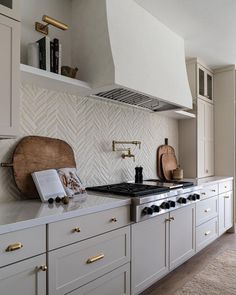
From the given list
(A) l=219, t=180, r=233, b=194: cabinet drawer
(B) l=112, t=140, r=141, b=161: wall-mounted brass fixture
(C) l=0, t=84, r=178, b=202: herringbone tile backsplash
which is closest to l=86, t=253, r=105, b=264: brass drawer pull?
(C) l=0, t=84, r=178, b=202: herringbone tile backsplash

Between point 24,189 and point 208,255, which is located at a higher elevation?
point 24,189

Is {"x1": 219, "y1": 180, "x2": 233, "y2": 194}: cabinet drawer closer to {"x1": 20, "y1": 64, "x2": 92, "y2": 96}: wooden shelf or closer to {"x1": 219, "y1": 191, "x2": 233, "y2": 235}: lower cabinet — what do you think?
{"x1": 219, "y1": 191, "x2": 233, "y2": 235}: lower cabinet

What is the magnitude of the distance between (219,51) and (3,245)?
3.50 m

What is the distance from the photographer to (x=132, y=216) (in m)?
1.97

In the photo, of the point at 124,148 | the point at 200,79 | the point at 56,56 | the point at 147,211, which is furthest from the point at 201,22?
the point at 147,211

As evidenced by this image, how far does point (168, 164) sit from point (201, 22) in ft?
Result: 5.87

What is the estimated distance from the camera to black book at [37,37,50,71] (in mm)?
Result: 1907

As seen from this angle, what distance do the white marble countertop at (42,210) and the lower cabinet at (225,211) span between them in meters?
A: 2.21

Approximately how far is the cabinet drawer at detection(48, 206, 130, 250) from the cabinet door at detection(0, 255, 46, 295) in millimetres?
122

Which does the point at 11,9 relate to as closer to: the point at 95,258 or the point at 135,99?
the point at 135,99

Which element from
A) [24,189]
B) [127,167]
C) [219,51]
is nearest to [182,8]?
[219,51]

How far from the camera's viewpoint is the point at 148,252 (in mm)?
2141

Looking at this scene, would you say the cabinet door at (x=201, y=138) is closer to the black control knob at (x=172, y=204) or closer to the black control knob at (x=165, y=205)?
the black control knob at (x=172, y=204)

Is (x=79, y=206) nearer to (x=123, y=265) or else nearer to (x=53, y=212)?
(x=53, y=212)
